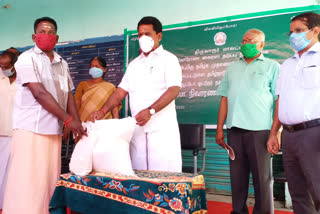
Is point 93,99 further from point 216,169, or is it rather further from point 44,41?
point 216,169

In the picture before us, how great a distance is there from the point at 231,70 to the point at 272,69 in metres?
0.35

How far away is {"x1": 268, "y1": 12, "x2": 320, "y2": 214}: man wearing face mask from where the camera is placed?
195 centimetres

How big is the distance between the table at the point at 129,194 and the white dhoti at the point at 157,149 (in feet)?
0.91

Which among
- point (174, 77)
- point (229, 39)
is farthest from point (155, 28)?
point (229, 39)

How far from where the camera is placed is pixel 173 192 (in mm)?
1544

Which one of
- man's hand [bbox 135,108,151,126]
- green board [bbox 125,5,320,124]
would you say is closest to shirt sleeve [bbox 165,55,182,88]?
man's hand [bbox 135,108,151,126]

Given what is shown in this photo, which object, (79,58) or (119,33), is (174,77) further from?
(79,58)

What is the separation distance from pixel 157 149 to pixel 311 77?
1.13 m

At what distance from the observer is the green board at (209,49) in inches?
143

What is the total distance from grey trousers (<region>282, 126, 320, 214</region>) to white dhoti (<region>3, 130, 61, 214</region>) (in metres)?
1.66

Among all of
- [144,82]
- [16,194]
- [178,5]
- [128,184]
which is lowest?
[16,194]

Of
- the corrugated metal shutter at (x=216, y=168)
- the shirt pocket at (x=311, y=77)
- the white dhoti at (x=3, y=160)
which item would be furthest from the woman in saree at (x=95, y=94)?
the shirt pocket at (x=311, y=77)

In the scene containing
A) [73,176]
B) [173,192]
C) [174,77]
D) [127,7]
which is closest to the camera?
[173,192]

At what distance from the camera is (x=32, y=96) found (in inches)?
86.3
